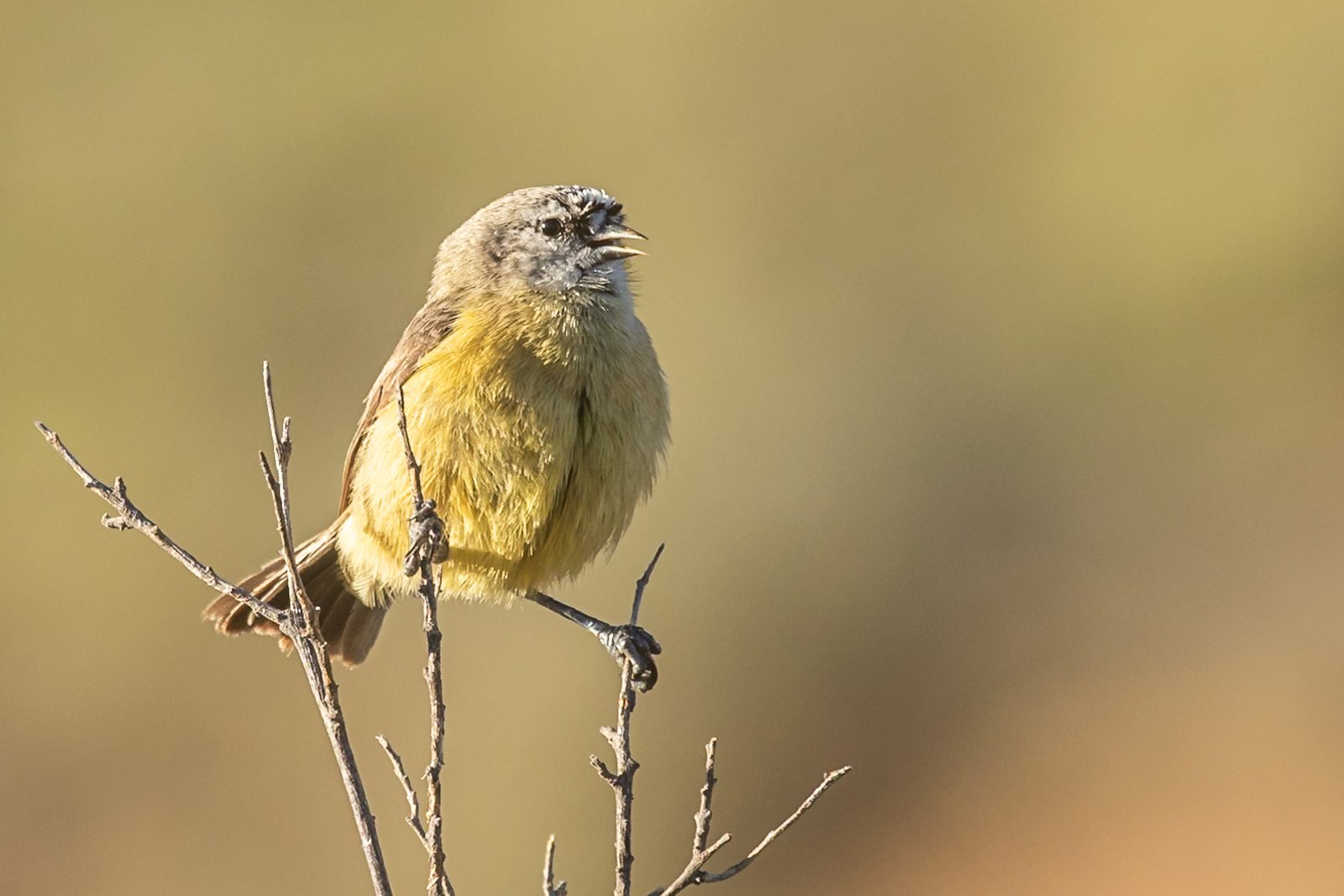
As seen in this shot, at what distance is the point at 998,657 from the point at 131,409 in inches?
353

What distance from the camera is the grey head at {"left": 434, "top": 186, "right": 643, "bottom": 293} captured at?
594cm

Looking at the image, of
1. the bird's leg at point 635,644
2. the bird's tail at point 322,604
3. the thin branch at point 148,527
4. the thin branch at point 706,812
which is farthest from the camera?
the bird's tail at point 322,604

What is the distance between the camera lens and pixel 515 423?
5.33 metres

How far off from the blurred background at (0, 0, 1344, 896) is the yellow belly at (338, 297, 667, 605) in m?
6.08

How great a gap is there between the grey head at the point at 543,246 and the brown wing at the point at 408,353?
182 mm

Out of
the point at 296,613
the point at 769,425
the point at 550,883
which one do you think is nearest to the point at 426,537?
the point at 296,613

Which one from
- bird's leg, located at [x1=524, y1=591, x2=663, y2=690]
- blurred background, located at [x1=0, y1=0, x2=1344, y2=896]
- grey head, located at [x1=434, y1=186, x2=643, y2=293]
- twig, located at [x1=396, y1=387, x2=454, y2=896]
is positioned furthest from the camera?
blurred background, located at [x1=0, y1=0, x2=1344, y2=896]

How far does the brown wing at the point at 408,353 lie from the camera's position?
5.71 m

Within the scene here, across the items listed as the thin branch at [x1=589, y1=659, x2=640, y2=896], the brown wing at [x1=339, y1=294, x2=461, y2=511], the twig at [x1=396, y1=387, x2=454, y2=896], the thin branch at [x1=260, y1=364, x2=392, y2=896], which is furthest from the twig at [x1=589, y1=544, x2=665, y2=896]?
the brown wing at [x1=339, y1=294, x2=461, y2=511]

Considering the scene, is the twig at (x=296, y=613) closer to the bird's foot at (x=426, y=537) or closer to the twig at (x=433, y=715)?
the twig at (x=433, y=715)

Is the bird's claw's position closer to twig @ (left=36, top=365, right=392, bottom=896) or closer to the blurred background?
twig @ (left=36, top=365, right=392, bottom=896)

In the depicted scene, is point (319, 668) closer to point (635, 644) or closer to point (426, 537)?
point (426, 537)

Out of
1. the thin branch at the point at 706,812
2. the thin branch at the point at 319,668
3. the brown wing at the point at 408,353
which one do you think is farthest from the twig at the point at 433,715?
the brown wing at the point at 408,353

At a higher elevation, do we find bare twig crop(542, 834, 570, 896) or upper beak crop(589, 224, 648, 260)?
upper beak crop(589, 224, 648, 260)
